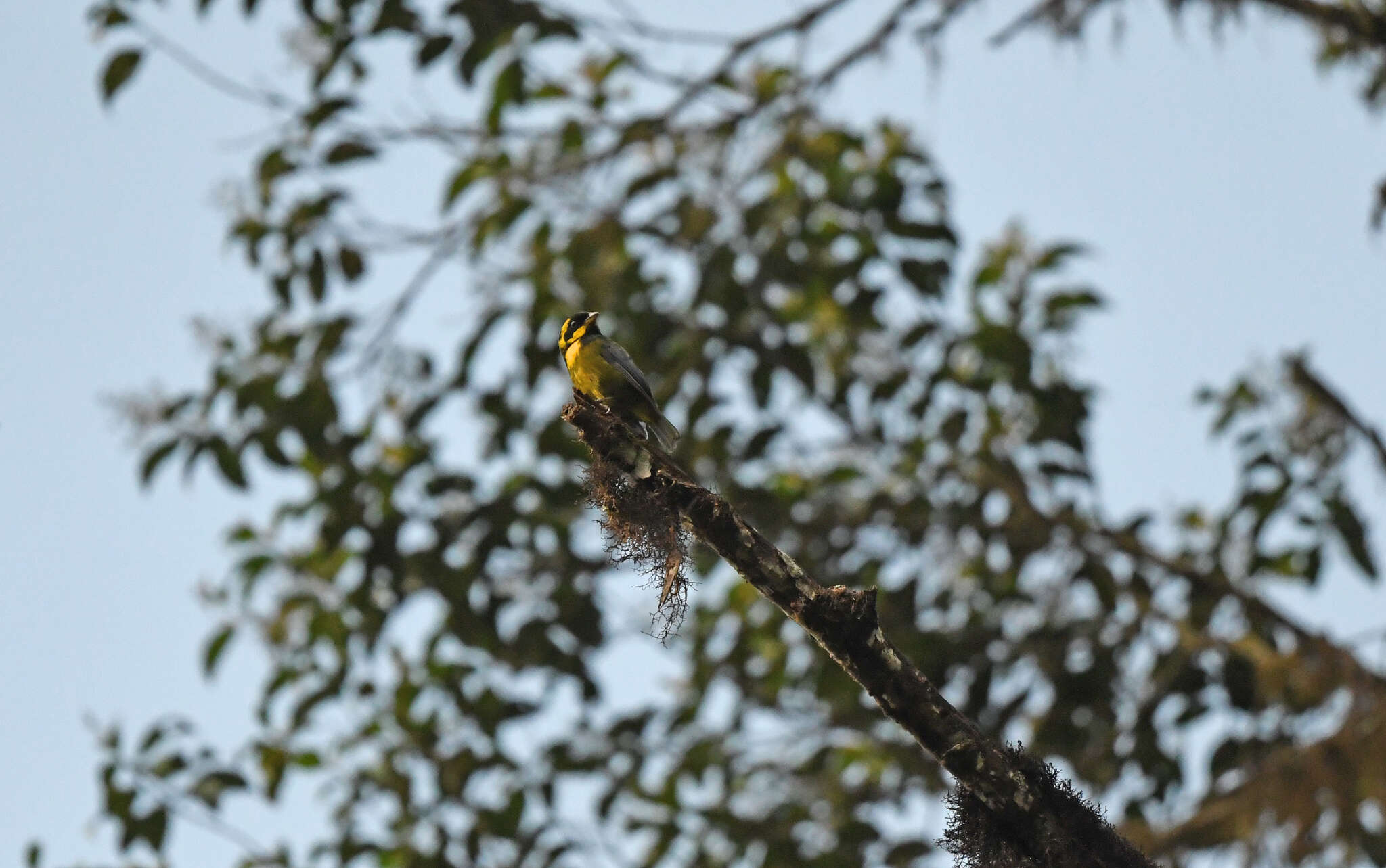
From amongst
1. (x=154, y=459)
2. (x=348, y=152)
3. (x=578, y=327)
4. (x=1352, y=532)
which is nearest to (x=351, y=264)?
(x=348, y=152)

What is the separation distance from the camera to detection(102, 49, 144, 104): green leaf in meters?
5.84

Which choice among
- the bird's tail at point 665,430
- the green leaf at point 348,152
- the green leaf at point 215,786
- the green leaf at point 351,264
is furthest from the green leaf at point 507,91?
the green leaf at point 215,786

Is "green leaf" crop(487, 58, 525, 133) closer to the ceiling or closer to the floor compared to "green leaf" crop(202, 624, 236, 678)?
closer to the ceiling

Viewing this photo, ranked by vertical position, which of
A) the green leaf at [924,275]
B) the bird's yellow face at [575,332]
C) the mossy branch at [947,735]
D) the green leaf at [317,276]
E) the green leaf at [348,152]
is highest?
the green leaf at [348,152]

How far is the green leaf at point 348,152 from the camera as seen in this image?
20.2 ft

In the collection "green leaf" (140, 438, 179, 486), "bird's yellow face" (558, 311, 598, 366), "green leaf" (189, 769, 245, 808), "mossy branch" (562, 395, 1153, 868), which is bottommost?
"mossy branch" (562, 395, 1153, 868)

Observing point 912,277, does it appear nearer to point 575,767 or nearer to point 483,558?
point 483,558

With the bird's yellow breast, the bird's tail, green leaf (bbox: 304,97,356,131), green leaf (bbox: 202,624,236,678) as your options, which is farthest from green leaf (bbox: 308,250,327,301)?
the bird's tail

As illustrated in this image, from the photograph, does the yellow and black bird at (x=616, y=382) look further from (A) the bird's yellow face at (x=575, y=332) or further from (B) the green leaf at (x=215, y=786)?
(B) the green leaf at (x=215, y=786)

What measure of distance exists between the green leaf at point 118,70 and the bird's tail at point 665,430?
3.14 m

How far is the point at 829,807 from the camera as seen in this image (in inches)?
274

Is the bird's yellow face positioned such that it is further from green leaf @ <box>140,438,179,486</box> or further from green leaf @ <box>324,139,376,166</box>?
green leaf @ <box>140,438,179,486</box>

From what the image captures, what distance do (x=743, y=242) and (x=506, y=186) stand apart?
1.05m

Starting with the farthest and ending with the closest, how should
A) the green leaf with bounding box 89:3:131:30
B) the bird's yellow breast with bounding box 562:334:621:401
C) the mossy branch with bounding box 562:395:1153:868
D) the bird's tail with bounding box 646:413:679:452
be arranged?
1. the green leaf with bounding box 89:3:131:30
2. the bird's yellow breast with bounding box 562:334:621:401
3. the bird's tail with bounding box 646:413:679:452
4. the mossy branch with bounding box 562:395:1153:868
